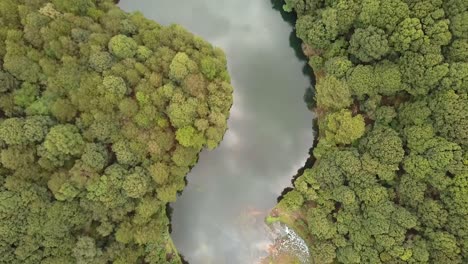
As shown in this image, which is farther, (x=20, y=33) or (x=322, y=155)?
(x=322, y=155)

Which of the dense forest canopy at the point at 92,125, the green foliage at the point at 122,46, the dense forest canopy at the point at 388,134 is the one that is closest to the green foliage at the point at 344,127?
the dense forest canopy at the point at 388,134

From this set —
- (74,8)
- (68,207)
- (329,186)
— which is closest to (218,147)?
(329,186)

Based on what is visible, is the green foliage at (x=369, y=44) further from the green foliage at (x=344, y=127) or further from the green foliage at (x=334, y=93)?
the green foliage at (x=344, y=127)

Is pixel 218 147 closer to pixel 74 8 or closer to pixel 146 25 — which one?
pixel 146 25

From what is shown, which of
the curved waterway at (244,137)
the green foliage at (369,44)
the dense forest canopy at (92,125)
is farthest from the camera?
the curved waterway at (244,137)

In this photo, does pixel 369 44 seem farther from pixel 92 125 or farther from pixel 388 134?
pixel 92 125

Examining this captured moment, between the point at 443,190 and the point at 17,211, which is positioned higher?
the point at 17,211

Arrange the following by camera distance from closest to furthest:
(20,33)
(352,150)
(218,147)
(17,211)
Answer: (17,211) → (20,33) → (352,150) → (218,147)

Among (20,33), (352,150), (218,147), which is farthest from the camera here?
(218,147)
